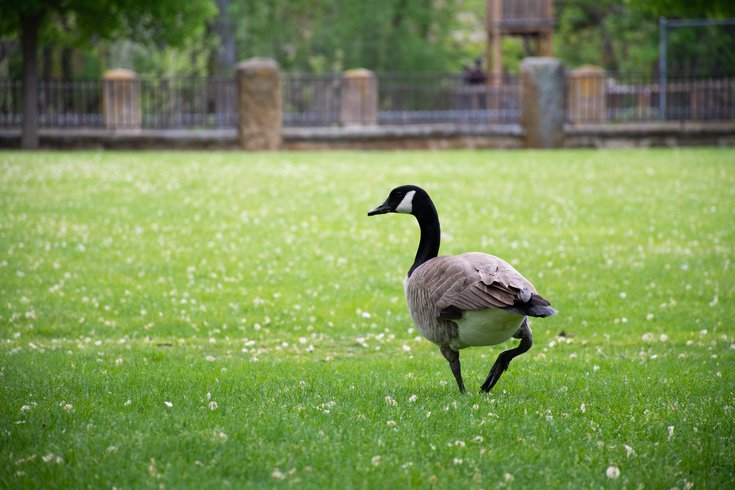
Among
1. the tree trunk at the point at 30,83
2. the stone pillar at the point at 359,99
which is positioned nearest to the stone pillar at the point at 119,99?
the tree trunk at the point at 30,83

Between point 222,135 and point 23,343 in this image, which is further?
point 222,135

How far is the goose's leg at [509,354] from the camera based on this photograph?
586cm

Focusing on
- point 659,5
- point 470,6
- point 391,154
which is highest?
point 470,6

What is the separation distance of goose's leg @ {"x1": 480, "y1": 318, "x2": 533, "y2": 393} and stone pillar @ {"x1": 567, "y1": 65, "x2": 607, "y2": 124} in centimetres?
2361

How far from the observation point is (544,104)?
26938mm

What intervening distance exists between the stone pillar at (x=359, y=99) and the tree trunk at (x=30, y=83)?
9054 mm

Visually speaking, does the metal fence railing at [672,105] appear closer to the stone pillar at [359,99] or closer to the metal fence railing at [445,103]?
the metal fence railing at [445,103]

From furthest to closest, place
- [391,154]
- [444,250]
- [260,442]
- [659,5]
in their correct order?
[391,154], [659,5], [444,250], [260,442]

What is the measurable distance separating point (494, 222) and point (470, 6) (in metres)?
42.8

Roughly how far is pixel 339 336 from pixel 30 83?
66.2 ft

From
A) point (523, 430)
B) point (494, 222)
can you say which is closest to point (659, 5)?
point (494, 222)

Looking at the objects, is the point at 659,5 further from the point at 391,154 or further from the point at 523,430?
the point at 523,430

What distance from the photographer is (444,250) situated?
39.8ft

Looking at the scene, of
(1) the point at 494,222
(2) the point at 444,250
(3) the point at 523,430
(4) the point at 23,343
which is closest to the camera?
(3) the point at 523,430
